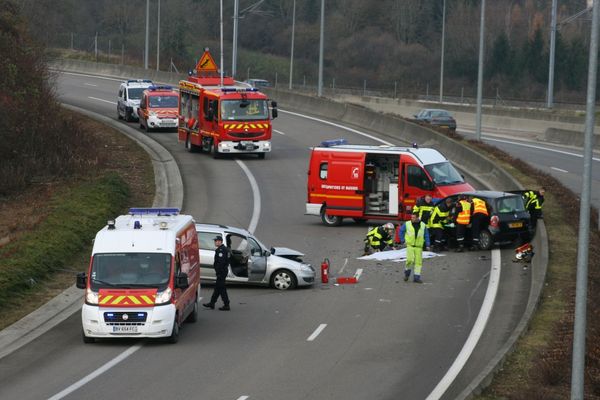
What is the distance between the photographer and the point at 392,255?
29.2m

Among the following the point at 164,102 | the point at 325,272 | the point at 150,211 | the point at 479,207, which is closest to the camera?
the point at 150,211

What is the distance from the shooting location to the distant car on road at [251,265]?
2542 cm

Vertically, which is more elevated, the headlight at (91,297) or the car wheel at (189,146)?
the car wheel at (189,146)

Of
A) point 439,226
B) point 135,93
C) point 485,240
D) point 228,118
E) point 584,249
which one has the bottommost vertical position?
point 485,240

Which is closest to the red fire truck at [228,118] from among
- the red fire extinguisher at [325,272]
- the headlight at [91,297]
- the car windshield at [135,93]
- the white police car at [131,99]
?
the white police car at [131,99]

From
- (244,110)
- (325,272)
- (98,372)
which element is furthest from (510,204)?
(244,110)

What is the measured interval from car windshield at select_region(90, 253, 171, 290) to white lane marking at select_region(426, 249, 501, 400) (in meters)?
5.02

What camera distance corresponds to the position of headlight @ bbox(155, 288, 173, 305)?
2011cm

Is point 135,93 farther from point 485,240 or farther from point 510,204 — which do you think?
point 485,240

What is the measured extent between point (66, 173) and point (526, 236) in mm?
15343

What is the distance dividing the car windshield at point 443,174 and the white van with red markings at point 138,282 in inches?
497

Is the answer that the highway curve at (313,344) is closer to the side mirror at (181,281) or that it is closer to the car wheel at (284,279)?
the car wheel at (284,279)

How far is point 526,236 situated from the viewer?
29.9m

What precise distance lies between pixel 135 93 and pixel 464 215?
3033 cm
